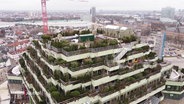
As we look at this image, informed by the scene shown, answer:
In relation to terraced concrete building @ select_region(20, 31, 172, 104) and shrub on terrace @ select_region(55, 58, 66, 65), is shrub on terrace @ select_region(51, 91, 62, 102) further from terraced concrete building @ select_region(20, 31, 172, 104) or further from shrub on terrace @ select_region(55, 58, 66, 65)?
shrub on terrace @ select_region(55, 58, 66, 65)

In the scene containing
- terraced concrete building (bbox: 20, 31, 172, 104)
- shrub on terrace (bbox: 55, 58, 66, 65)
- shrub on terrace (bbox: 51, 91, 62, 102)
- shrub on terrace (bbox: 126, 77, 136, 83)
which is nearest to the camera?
shrub on terrace (bbox: 51, 91, 62, 102)

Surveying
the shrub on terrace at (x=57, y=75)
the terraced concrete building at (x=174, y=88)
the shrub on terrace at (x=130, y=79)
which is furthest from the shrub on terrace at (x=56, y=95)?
the terraced concrete building at (x=174, y=88)

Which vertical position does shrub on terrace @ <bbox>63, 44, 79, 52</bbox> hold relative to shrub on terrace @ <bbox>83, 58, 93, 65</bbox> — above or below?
above

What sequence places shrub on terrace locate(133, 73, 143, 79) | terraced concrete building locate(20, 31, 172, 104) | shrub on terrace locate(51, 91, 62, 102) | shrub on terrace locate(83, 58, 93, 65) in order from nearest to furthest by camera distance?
shrub on terrace locate(51, 91, 62, 102) → terraced concrete building locate(20, 31, 172, 104) → shrub on terrace locate(83, 58, 93, 65) → shrub on terrace locate(133, 73, 143, 79)

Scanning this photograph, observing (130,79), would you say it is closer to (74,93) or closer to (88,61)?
(88,61)

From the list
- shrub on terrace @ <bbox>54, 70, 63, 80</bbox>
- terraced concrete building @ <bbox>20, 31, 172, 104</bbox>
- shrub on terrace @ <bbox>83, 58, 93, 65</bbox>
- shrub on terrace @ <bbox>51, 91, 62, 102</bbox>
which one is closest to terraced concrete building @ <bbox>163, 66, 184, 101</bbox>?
terraced concrete building @ <bbox>20, 31, 172, 104</bbox>

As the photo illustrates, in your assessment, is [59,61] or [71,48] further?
[59,61]

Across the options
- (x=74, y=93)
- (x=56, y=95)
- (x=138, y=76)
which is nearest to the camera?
(x=56, y=95)

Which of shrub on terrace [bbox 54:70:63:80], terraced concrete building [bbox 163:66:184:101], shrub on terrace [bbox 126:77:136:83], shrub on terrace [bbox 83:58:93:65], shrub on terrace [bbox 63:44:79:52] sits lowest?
terraced concrete building [bbox 163:66:184:101]

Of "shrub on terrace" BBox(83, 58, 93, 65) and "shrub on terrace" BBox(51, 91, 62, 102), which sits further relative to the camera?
"shrub on terrace" BBox(83, 58, 93, 65)

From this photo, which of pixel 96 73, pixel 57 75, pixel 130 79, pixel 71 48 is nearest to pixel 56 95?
pixel 57 75
